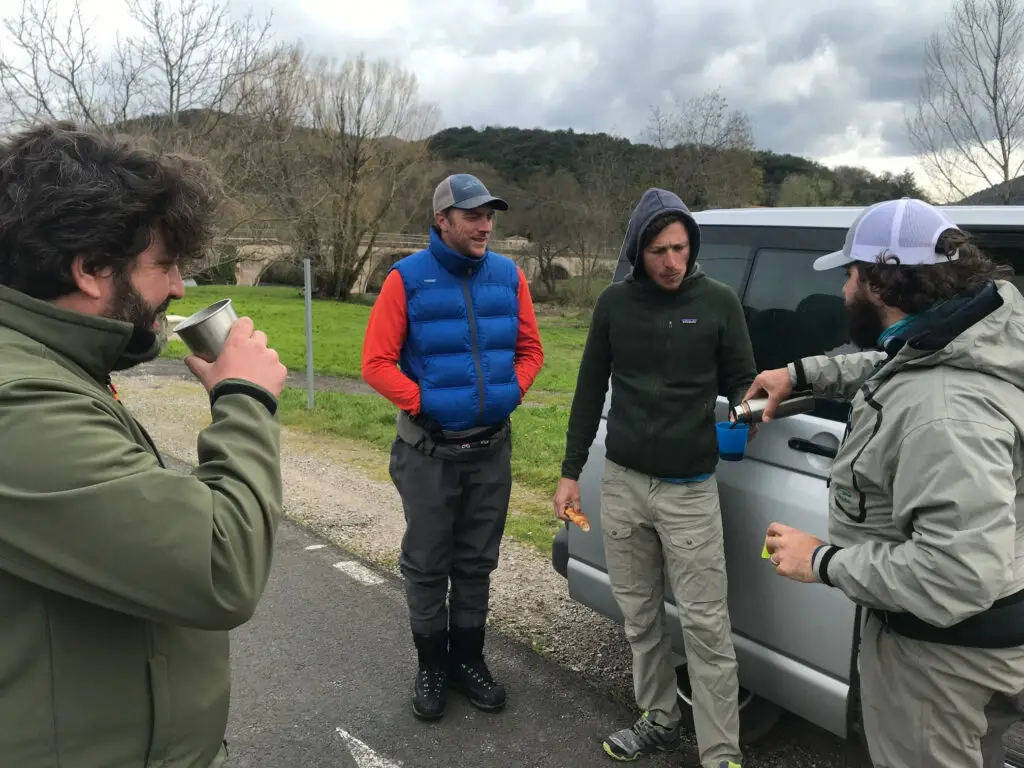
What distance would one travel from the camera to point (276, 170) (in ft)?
73.6

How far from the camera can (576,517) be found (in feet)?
9.56

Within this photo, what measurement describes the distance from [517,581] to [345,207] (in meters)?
35.2

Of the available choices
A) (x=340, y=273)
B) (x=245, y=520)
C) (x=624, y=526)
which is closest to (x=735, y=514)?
(x=624, y=526)

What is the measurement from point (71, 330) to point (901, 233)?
1738mm

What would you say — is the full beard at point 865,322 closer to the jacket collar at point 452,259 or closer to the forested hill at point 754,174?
the jacket collar at point 452,259

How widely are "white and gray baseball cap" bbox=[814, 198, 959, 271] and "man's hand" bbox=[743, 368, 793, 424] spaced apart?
550mm

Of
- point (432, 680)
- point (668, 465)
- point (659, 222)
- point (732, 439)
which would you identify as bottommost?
point (432, 680)

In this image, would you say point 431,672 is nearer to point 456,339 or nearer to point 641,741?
point 641,741

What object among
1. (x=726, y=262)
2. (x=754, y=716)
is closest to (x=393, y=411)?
(x=726, y=262)

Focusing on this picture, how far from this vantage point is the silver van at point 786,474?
89.0 inches

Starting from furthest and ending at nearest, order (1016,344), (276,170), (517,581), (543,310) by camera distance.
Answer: (543,310) < (276,170) < (517,581) < (1016,344)

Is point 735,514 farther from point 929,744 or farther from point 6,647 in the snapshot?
point 6,647

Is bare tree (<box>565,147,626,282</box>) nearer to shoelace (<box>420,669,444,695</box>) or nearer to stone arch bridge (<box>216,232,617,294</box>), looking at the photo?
stone arch bridge (<box>216,232,617,294</box>)

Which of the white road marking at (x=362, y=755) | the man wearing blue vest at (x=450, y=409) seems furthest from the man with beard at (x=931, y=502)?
the white road marking at (x=362, y=755)
